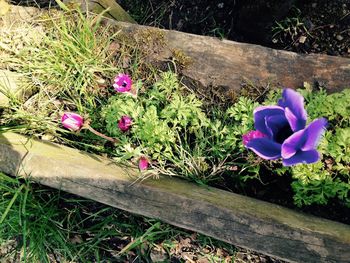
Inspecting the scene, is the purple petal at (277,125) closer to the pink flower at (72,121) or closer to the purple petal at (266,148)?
the purple petal at (266,148)

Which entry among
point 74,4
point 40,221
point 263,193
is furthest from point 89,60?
point 263,193

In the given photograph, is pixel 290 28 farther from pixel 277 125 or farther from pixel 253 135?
pixel 277 125

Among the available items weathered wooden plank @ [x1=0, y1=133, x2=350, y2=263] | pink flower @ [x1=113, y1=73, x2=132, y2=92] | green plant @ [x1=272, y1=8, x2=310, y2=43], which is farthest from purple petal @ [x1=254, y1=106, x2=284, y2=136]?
green plant @ [x1=272, y1=8, x2=310, y2=43]

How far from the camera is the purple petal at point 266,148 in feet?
4.63

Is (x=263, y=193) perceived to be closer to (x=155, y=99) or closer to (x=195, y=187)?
(x=195, y=187)

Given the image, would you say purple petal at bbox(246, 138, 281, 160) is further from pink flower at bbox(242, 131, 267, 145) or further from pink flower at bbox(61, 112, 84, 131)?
pink flower at bbox(61, 112, 84, 131)

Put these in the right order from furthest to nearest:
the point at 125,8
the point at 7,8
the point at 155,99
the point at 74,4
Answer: the point at 125,8
the point at 7,8
the point at 74,4
the point at 155,99

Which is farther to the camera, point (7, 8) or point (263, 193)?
point (7, 8)

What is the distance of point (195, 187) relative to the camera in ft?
6.77

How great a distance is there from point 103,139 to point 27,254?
917 millimetres

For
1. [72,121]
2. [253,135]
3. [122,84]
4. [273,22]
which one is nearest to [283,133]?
[253,135]

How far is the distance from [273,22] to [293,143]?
1422 millimetres

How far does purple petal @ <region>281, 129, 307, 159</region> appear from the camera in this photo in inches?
52.8

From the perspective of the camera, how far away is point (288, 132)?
4.70 feet
